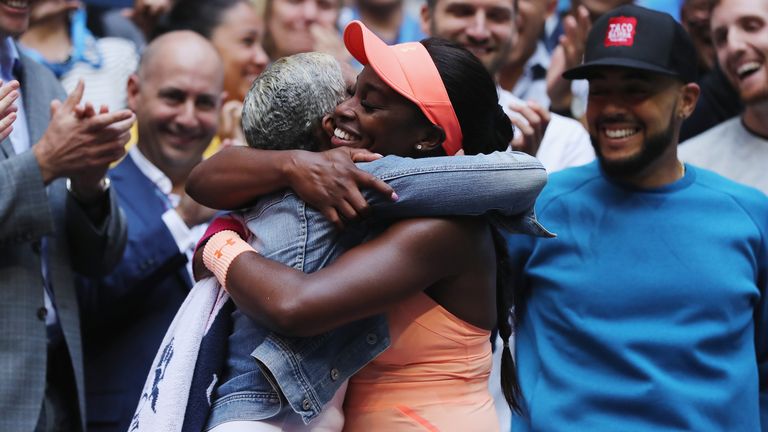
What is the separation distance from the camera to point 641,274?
133 inches

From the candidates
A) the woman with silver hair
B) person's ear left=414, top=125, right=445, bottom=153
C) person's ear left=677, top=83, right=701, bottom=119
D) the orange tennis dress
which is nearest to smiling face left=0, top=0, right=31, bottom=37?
the woman with silver hair

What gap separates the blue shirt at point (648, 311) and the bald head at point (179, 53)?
5.81 ft

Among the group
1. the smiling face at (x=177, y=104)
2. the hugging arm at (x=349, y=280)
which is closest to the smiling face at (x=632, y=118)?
the hugging arm at (x=349, y=280)

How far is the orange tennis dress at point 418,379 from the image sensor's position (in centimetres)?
266

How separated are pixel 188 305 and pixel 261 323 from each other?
281mm

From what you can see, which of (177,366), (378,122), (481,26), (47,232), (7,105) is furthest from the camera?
(481,26)

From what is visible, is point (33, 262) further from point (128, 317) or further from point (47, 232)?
point (128, 317)

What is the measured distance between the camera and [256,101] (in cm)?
269

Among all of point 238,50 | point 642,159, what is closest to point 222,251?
point 642,159

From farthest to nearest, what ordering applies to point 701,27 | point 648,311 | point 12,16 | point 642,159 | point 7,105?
point 701,27 → point 12,16 → point 642,159 → point 648,311 → point 7,105

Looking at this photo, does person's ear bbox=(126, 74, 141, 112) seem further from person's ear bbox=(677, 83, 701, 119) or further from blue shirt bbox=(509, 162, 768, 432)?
person's ear bbox=(677, 83, 701, 119)

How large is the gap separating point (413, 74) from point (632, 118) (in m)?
1.20

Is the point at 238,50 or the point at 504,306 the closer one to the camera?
the point at 504,306

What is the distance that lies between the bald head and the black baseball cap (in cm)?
168
